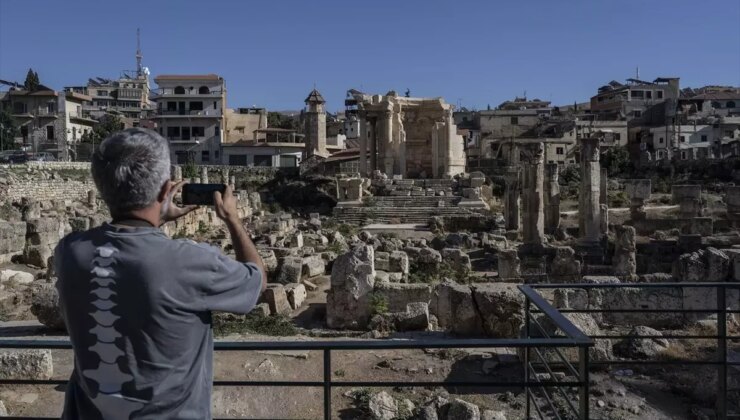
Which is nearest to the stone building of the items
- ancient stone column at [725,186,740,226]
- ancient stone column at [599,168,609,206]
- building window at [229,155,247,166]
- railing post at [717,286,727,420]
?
ancient stone column at [599,168,609,206]

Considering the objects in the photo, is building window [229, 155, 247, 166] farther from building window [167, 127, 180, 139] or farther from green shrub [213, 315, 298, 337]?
green shrub [213, 315, 298, 337]

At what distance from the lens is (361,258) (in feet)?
40.0

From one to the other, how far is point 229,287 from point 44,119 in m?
63.1

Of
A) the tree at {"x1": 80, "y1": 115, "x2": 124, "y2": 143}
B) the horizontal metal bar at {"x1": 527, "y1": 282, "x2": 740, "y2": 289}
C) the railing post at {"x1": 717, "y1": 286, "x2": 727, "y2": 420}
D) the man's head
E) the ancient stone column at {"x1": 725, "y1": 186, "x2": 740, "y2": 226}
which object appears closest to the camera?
the man's head

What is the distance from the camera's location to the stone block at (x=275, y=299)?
12141mm

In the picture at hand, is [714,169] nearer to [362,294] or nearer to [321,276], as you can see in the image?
[321,276]

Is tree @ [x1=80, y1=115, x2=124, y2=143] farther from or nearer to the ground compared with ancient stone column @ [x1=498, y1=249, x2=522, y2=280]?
farther from the ground

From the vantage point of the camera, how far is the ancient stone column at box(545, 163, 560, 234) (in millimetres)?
28016

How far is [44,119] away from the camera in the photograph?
5853 centimetres

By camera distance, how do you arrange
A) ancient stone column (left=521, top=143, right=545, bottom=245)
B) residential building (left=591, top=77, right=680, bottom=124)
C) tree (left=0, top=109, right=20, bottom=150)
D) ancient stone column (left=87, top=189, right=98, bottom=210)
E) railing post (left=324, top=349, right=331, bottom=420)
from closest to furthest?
railing post (left=324, top=349, right=331, bottom=420), ancient stone column (left=521, top=143, right=545, bottom=245), ancient stone column (left=87, top=189, right=98, bottom=210), tree (left=0, top=109, right=20, bottom=150), residential building (left=591, top=77, right=680, bottom=124)

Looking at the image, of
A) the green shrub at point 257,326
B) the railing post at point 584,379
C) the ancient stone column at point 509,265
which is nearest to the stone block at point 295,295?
the green shrub at point 257,326

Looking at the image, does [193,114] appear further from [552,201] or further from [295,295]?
[295,295]

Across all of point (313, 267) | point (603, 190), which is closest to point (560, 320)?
point (313, 267)

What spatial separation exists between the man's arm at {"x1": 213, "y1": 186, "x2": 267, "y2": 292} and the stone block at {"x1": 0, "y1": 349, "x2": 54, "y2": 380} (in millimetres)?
6285
